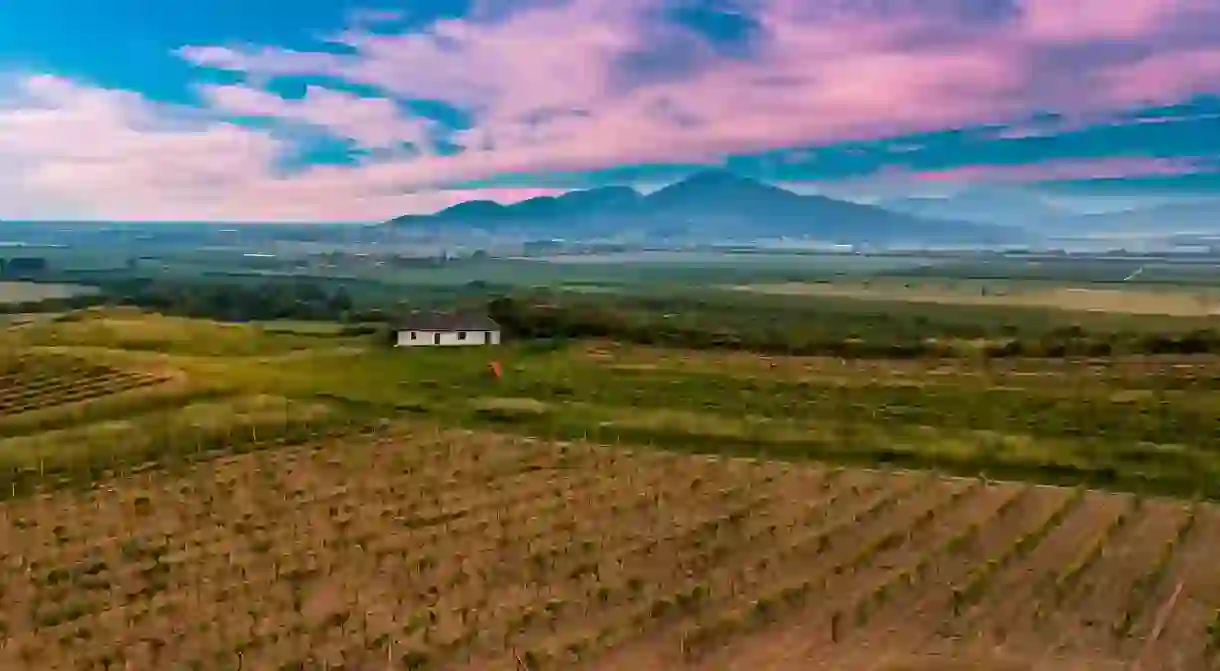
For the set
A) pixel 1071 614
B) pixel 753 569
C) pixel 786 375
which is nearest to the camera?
pixel 1071 614

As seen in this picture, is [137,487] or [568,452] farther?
[568,452]

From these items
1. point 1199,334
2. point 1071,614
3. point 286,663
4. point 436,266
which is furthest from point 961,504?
point 436,266

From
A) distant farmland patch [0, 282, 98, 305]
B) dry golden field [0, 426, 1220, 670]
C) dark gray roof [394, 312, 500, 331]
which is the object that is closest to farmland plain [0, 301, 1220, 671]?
dry golden field [0, 426, 1220, 670]

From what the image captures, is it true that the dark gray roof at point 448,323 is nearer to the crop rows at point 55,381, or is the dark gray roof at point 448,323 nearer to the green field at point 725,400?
the green field at point 725,400

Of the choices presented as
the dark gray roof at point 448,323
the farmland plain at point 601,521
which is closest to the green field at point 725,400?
the farmland plain at point 601,521

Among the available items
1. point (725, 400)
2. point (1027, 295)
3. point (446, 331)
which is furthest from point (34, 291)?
point (1027, 295)

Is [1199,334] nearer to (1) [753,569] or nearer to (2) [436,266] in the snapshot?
(1) [753,569]

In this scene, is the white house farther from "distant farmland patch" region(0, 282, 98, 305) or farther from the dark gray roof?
"distant farmland patch" region(0, 282, 98, 305)

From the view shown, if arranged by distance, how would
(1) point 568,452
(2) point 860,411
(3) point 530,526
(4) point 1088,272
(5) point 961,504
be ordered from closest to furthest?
1. (3) point 530,526
2. (5) point 961,504
3. (1) point 568,452
4. (2) point 860,411
5. (4) point 1088,272
